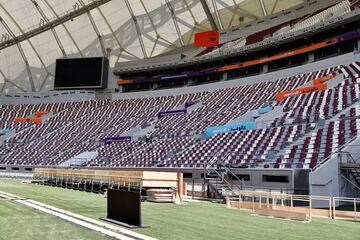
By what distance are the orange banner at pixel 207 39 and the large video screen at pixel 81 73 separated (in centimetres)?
1410

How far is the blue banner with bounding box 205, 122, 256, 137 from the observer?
3070 centimetres

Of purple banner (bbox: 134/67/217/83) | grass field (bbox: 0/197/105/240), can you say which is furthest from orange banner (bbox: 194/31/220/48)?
grass field (bbox: 0/197/105/240)

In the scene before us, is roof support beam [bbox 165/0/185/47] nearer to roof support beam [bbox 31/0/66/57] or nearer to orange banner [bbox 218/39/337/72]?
orange banner [bbox 218/39/337/72]

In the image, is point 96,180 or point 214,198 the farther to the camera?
point 96,180

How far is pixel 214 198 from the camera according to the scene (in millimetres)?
20047

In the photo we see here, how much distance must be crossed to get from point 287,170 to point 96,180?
35.9ft

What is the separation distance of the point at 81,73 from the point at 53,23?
7.50 metres

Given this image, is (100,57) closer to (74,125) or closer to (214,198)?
(74,125)

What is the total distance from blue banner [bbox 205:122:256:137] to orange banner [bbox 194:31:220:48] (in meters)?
15.8

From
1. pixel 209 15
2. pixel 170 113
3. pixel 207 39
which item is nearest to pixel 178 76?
pixel 207 39

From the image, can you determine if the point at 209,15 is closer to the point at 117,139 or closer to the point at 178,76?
the point at 178,76

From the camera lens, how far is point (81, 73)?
5416cm

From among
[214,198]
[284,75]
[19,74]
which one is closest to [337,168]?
[214,198]

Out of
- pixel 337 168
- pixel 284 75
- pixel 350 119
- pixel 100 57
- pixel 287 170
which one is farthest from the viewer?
pixel 100 57
